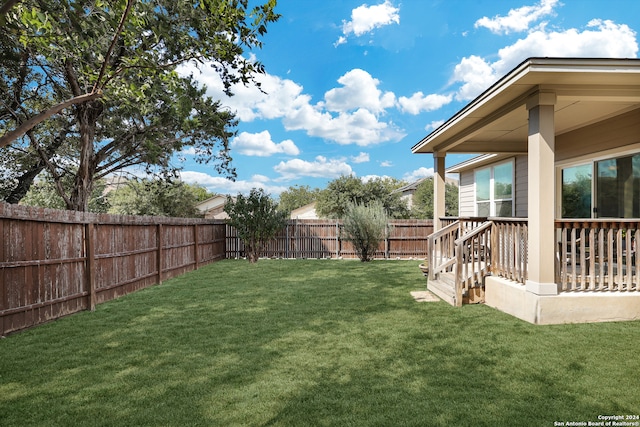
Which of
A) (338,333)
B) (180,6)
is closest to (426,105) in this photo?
(180,6)

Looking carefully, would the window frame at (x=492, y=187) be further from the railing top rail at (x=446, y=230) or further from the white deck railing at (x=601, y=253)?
the white deck railing at (x=601, y=253)

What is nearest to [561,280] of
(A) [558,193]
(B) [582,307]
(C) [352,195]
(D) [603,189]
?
→ (B) [582,307]

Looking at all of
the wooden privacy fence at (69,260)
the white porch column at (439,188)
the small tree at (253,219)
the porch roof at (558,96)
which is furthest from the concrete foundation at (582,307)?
the small tree at (253,219)

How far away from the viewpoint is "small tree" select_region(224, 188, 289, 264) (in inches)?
560

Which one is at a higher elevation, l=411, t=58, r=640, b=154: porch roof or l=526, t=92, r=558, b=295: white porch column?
l=411, t=58, r=640, b=154: porch roof

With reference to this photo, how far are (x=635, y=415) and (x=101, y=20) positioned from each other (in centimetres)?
587

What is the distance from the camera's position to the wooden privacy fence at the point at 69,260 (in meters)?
4.93

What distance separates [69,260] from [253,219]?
8.40 m

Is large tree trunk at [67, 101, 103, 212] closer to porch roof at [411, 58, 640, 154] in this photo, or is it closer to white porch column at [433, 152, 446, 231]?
porch roof at [411, 58, 640, 154]

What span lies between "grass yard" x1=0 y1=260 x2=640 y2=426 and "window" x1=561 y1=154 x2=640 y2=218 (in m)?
2.97

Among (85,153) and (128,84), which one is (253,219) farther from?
(128,84)

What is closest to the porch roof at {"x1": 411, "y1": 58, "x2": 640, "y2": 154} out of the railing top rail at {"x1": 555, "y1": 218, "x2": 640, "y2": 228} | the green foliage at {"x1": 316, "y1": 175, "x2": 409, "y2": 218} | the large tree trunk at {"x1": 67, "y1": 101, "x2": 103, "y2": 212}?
the railing top rail at {"x1": 555, "y1": 218, "x2": 640, "y2": 228}

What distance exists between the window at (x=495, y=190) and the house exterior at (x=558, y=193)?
6.24 feet

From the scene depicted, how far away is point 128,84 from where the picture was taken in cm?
573
